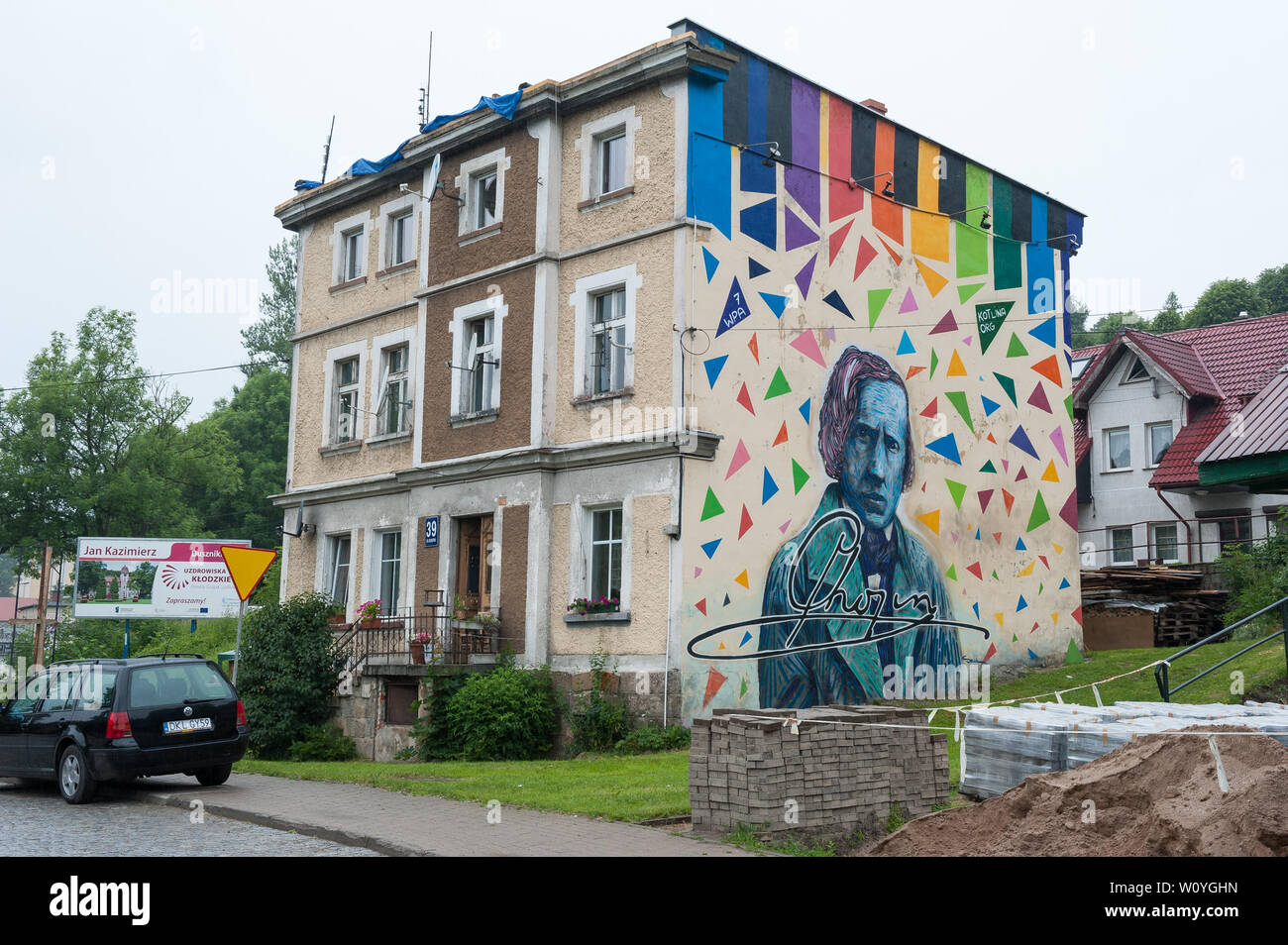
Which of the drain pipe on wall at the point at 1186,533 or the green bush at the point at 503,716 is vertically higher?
the drain pipe on wall at the point at 1186,533

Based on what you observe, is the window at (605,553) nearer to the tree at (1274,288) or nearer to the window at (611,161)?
the window at (611,161)

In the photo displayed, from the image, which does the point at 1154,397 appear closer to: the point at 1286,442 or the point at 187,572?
the point at 1286,442

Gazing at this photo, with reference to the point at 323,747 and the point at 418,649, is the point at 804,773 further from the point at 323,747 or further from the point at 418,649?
the point at 323,747

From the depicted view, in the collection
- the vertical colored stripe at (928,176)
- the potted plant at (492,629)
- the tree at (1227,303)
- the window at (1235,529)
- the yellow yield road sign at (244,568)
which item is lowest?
the potted plant at (492,629)

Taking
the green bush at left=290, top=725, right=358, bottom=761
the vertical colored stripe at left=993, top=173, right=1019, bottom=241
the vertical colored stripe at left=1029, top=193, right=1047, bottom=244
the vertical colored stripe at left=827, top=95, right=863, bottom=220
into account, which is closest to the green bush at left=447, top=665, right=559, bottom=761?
the green bush at left=290, top=725, right=358, bottom=761

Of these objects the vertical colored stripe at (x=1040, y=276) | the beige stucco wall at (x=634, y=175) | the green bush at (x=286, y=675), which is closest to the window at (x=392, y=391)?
the green bush at (x=286, y=675)

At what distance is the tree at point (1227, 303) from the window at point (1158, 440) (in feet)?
70.8

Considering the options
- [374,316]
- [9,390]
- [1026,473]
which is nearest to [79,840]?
[374,316]

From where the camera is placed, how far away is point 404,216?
25594mm

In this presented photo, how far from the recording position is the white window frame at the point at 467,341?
22031 mm

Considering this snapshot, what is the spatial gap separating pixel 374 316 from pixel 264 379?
40.9 m

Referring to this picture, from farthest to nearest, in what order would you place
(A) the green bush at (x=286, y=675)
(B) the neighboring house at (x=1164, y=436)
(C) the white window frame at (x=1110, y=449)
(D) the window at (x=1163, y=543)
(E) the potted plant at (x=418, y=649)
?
(C) the white window frame at (x=1110, y=449), (D) the window at (x=1163, y=543), (B) the neighboring house at (x=1164, y=436), (A) the green bush at (x=286, y=675), (E) the potted plant at (x=418, y=649)

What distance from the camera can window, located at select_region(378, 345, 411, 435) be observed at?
82.5ft
